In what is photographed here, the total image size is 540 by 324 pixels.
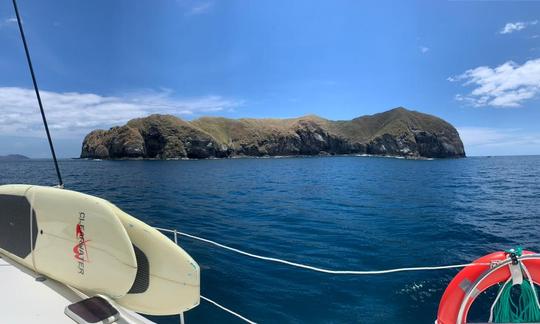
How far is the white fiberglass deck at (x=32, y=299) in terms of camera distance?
313 centimetres

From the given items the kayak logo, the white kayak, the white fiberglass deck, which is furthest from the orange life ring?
the kayak logo

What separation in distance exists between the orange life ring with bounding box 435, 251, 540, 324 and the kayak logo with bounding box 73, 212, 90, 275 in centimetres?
428

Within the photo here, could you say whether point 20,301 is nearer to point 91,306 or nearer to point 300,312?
point 91,306

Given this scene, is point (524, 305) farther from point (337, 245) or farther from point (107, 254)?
point (337, 245)

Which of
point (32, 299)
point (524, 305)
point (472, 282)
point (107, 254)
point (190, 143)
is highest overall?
point (190, 143)

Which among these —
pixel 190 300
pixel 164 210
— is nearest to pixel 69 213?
pixel 190 300

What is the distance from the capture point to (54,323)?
3.04 meters

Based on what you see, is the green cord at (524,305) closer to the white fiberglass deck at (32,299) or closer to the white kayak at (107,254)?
the white kayak at (107,254)

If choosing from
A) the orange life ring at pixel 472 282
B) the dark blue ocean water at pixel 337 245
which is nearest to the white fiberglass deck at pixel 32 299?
the dark blue ocean water at pixel 337 245

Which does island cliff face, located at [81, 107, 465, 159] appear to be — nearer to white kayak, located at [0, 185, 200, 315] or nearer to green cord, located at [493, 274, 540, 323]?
white kayak, located at [0, 185, 200, 315]

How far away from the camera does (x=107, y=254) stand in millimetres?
3449

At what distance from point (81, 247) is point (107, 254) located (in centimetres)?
48

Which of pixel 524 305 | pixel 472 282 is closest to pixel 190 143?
pixel 472 282

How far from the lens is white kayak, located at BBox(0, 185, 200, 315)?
3.27m
